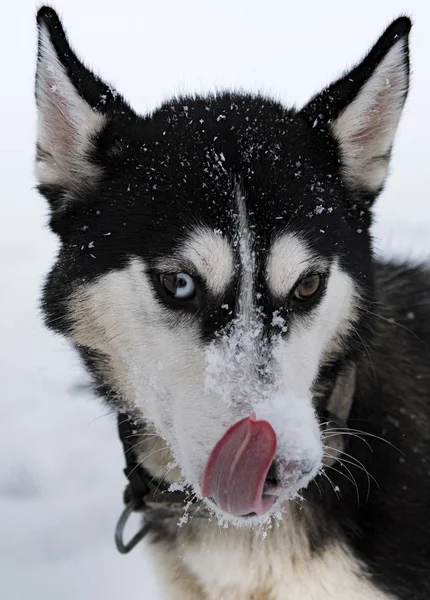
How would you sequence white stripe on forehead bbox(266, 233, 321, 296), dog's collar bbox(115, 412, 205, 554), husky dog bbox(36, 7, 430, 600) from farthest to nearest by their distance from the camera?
dog's collar bbox(115, 412, 205, 554) < white stripe on forehead bbox(266, 233, 321, 296) < husky dog bbox(36, 7, 430, 600)

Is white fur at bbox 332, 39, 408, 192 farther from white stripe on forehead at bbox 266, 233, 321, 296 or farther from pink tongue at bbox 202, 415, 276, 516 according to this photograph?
pink tongue at bbox 202, 415, 276, 516

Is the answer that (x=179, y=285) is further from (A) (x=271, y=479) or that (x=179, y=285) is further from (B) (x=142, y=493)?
(B) (x=142, y=493)

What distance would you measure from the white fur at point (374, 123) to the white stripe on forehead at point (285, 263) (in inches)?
15.4

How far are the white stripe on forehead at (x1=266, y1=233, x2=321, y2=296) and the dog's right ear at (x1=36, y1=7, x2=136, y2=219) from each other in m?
0.55

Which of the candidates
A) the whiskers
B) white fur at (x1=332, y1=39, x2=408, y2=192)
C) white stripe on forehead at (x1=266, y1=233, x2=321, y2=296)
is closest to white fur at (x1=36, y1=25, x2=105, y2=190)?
white stripe on forehead at (x1=266, y1=233, x2=321, y2=296)

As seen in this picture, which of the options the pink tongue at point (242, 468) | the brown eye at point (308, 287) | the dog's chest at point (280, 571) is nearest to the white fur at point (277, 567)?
the dog's chest at point (280, 571)

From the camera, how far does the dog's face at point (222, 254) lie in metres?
1.66

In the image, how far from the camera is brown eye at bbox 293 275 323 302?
1.91 meters

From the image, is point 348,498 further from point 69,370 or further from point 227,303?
point 69,370

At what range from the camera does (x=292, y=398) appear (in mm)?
1673

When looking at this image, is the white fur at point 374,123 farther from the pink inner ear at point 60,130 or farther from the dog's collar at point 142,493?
the dog's collar at point 142,493

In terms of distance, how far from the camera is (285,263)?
6.06 ft

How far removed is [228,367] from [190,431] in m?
0.16

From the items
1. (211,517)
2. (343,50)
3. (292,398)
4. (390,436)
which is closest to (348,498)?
(390,436)
